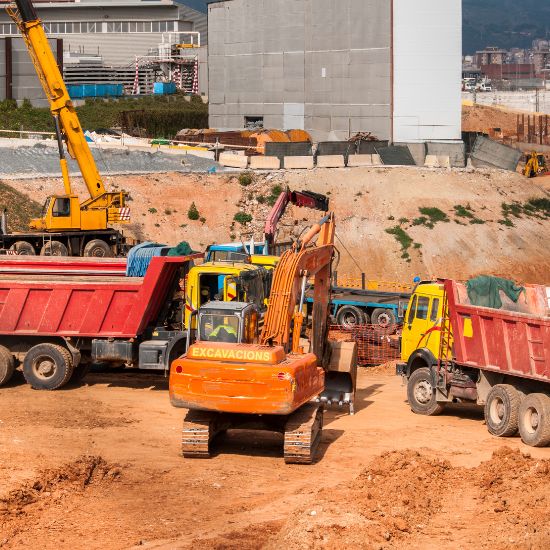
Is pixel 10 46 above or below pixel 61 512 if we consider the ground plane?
above

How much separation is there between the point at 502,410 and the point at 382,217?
113ft

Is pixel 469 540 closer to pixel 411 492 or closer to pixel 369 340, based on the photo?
pixel 411 492

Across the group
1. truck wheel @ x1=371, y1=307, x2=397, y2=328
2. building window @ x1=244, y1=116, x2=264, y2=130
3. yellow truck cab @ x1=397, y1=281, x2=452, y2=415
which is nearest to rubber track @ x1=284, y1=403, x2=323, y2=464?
yellow truck cab @ x1=397, y1=281, x2=452, y2=415

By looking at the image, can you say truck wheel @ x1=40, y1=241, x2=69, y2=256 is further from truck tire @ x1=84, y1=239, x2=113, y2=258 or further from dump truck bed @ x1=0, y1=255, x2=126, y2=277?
dump truck bed @ x1=0, y1=255, x2=126, y2=277

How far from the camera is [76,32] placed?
4478 inches

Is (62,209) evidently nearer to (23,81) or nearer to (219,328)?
(219,328)

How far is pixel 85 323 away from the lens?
26250 mm

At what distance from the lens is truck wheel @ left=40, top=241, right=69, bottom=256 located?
4390 cm

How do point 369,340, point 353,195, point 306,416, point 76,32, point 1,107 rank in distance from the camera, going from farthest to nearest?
point 76,32
point 1,107
point 353,195
point 369,340
point 306,416

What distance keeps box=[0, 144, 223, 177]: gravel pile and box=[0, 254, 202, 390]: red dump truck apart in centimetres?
3304

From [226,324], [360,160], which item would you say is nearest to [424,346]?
[226,324]

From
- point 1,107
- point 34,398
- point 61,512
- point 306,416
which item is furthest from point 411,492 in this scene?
point 1,107

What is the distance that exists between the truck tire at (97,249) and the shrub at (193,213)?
11367 millimetres

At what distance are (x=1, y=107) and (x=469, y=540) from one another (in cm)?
7126
